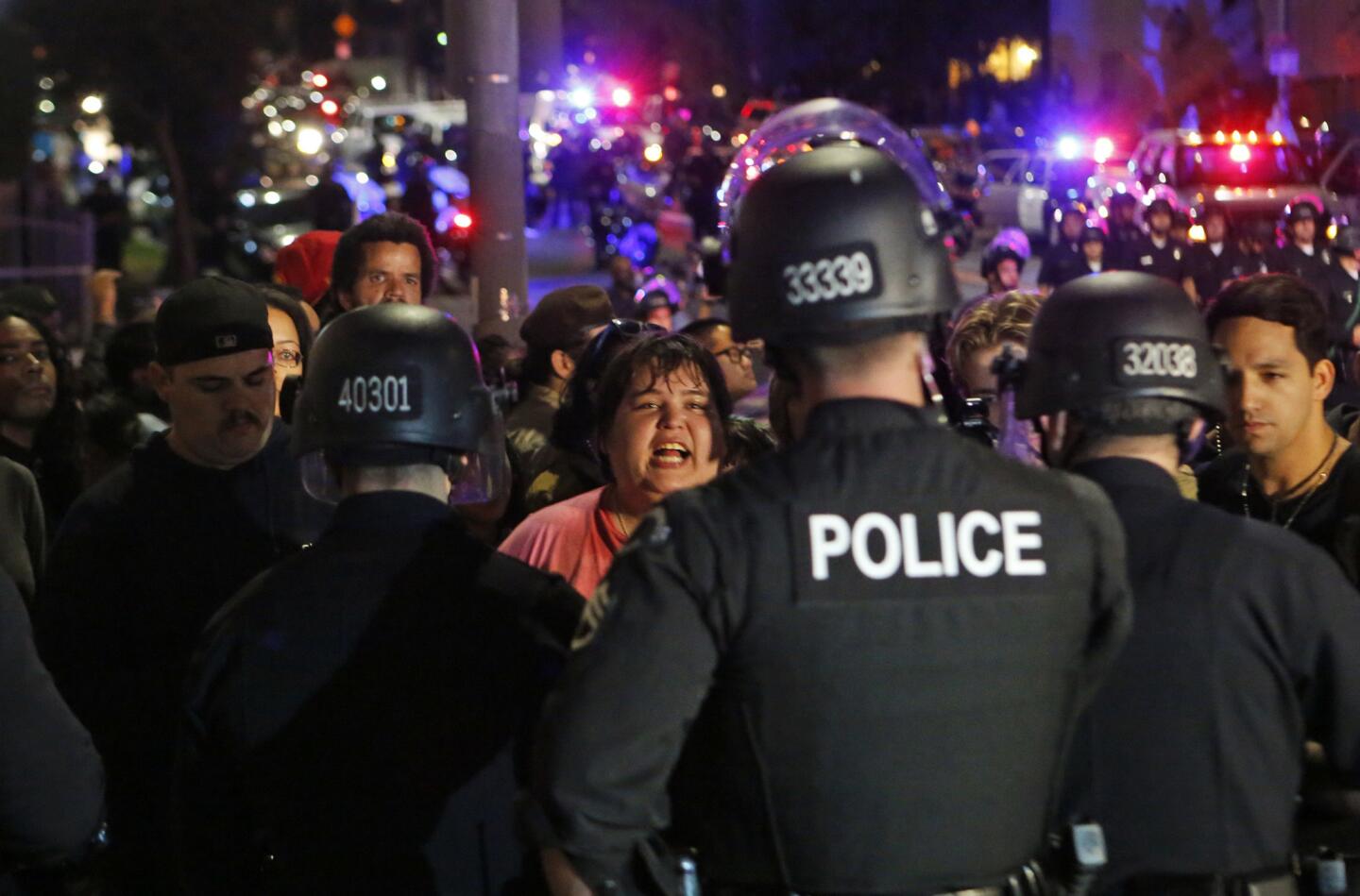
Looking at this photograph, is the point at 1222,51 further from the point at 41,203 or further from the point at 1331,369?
the point at 1331,369

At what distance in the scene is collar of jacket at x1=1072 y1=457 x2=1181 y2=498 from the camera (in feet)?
10.8

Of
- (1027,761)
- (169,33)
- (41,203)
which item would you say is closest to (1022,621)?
(1027,761)

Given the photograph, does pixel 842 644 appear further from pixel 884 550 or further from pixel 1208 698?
pixel 1208 698

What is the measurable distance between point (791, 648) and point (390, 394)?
100 cm

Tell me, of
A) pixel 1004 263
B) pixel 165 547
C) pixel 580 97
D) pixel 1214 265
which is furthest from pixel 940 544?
pixel 580 97


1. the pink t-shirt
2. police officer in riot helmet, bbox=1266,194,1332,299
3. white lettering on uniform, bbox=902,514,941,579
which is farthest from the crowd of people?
police officer in riot helmet, bbox=1266,194,1332,299

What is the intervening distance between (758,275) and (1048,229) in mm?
26654

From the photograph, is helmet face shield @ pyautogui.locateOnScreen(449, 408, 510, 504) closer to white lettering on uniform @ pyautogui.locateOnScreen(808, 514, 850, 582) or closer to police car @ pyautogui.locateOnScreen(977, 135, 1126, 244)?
white lettering on uniform @ pyautogui.locateOnScreen(808, 514, 850, 582)

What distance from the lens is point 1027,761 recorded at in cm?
293

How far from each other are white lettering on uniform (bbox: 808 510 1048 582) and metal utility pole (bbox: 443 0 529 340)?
25.8ft

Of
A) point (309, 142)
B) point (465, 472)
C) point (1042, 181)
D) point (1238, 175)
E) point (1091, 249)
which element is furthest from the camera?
point (309, 142)

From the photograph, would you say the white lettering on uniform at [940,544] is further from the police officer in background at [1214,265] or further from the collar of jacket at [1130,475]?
the police officer in background at [1214,265]

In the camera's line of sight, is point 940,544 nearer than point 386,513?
Yes

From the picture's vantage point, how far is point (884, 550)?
9.29ft
